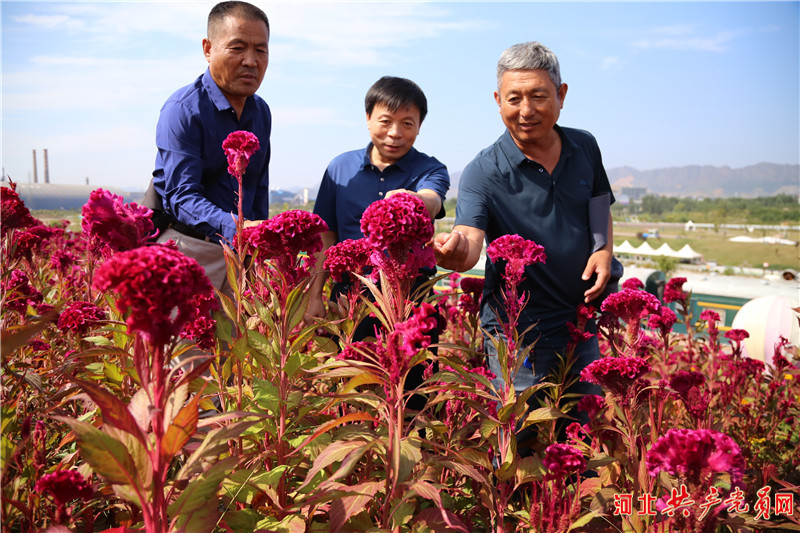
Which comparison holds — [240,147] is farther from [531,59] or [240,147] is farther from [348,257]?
[531,59]

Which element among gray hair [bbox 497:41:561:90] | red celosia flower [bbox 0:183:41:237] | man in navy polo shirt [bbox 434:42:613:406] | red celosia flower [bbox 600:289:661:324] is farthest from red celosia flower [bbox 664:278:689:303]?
red celosia flower [bbox 0:183:41:237]

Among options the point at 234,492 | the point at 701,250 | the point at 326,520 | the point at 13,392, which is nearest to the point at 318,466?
the point at 234,492

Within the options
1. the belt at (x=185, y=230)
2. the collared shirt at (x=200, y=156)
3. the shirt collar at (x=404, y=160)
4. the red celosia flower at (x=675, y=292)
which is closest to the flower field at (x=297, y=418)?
the collared shirt at (x=200, y=156)

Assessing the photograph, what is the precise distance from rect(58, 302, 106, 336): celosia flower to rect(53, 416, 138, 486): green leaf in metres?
1.14

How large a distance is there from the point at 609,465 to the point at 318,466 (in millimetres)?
1416

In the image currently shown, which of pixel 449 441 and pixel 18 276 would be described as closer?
pixel 449 441

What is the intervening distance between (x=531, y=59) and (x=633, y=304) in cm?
130

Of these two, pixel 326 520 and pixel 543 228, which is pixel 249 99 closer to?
pixel 543 228

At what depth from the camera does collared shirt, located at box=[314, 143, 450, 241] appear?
124 inches

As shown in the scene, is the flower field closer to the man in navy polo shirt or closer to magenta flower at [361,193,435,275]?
magenta flower at [361,193,435,275]

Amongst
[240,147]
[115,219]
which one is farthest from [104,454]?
[240,147]

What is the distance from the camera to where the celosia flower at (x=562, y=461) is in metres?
1.80

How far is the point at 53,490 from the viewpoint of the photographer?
1.42 m

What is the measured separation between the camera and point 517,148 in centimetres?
301
